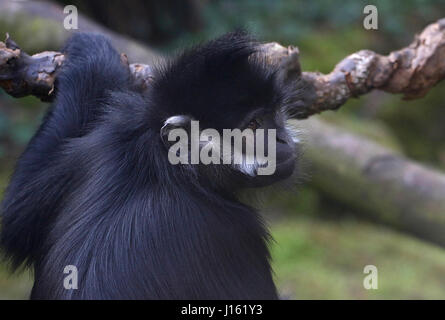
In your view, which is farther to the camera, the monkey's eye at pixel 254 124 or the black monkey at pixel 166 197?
the monkey's eye at pixel 254 124

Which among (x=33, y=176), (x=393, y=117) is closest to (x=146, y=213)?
(x=33, y=176)

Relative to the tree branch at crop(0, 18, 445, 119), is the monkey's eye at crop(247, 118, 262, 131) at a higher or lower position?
lower

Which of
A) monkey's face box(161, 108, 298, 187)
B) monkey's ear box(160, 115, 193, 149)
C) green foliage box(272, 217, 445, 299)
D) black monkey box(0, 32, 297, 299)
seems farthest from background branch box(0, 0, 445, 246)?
green foliage box(272, 217, 445, 299)

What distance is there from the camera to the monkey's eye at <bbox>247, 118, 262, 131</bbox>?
3.88m

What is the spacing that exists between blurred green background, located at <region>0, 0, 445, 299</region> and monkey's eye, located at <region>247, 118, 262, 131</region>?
2502 mm

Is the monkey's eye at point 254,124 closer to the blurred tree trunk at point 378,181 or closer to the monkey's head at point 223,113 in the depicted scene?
the monkey's head at point 223,113

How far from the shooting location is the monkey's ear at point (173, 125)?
3.68 meters

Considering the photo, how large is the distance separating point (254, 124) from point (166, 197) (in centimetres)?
70

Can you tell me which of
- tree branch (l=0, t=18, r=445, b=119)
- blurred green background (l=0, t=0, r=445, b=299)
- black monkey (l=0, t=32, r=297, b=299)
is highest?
blurred green background (l=0, t=0, r=445, b=299)

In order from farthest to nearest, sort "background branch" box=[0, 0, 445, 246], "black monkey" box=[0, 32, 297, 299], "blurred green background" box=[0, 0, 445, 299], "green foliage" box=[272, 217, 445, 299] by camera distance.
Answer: "blurred green background" box=[0, 0, 445, 299], "green foliage" box=[272, 217, 445, 299], "background branch" box=[0, 0, 445, 246], "black monkey" box=[0, 32, 297, 299]

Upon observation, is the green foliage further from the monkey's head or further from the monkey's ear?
the monkey's ear

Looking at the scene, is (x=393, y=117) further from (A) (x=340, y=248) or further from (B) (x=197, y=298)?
(B) (x=197, y=298)

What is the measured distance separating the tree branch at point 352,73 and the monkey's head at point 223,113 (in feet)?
1.48

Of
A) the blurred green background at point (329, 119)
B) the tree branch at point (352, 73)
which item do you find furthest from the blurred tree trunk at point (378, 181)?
the tree branch at point (352, 73)
